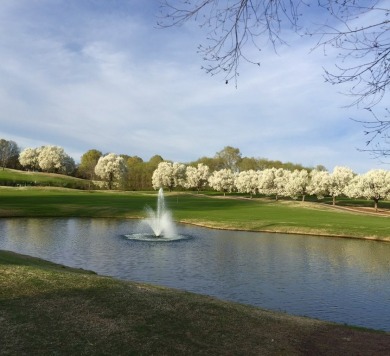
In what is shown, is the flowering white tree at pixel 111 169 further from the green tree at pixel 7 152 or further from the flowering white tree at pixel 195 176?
the green tree at pixel 7 152

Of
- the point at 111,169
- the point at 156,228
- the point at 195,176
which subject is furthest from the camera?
the point at 195,176

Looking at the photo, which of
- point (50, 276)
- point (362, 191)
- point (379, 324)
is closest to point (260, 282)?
point (379, 324)

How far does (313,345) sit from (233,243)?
83.1 feet

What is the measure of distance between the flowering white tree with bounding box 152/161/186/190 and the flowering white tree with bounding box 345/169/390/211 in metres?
54.8

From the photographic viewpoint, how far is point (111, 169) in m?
127

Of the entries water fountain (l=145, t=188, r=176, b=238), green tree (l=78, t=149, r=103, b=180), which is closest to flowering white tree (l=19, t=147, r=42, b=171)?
green tree (l=78, t=149, r=103, b=180)

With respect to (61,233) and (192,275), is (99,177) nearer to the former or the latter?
(61,233)

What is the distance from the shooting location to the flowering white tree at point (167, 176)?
125 metres

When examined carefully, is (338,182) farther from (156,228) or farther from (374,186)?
(156,228)

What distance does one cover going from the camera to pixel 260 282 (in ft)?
70.6

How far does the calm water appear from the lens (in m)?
18.5

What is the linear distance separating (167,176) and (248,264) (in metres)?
100

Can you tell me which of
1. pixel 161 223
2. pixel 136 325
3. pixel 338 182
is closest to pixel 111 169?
pixel 338 182

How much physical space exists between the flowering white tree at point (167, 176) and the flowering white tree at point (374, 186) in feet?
180
